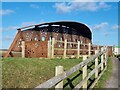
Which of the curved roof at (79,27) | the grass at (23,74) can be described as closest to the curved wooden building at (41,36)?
the curved roof at (79,27)

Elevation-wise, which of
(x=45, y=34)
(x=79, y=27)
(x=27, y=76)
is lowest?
(x=27, y=76)

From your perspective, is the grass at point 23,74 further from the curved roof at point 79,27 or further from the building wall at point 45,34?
the curved roof at point 79,27

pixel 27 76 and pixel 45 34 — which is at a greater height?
pixel 45 34

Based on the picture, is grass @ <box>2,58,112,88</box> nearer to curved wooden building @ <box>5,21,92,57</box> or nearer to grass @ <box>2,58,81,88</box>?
grass @ <box>2,58,81,88</box>

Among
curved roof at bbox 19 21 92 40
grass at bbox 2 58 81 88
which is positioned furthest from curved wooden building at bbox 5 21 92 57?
grass at bbox 2 58 81 88

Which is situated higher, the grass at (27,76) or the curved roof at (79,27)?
the curved roof at (79,27)

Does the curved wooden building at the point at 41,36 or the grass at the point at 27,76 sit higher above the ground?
the curved wooden building at the point at 41,36

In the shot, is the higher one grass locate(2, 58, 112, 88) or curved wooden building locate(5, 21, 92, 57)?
curved wooden building locate(5, 21, 92, 57)

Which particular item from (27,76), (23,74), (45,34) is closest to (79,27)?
(45,34)

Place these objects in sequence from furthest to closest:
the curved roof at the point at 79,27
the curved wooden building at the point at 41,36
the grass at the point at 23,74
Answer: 1. the curved roof at the point at 79,27
2. the curved wooden building at the point at 41,36
3. the grass at the point at 23,74

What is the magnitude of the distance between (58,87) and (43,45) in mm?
13043

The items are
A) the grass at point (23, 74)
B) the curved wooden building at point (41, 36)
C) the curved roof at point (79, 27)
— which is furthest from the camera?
the curved roof at point (79, 27)

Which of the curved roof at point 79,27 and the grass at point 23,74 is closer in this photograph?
the grass at point 23,74

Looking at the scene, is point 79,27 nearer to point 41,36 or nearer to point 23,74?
point 41,36
